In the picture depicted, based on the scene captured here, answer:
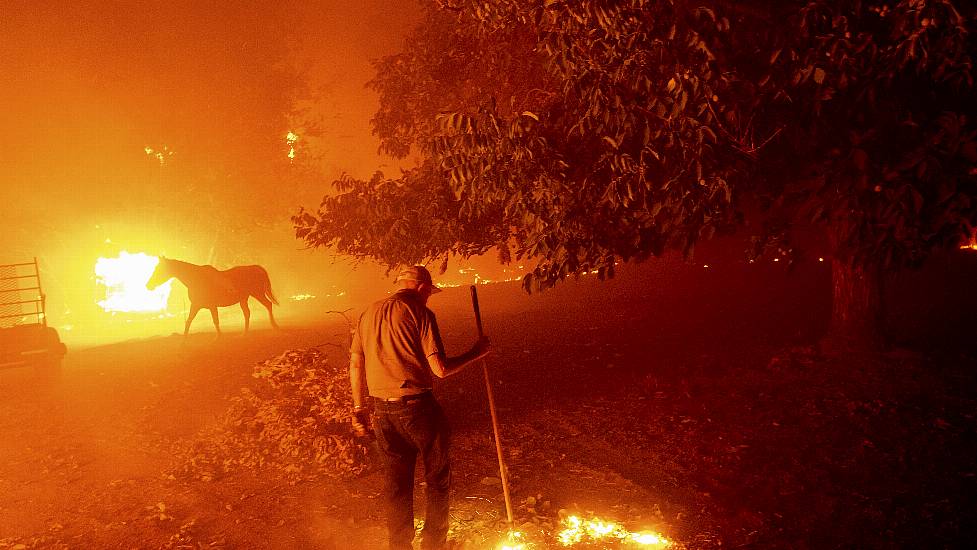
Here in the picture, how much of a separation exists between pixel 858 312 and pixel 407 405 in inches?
316

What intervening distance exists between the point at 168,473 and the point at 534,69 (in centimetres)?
810

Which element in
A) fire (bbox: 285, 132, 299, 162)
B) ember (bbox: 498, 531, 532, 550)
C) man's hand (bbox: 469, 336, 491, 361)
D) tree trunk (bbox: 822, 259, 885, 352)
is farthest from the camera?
fire (bbox: 285, 132, 299, 162)

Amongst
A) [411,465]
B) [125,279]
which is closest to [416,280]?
[411,465]

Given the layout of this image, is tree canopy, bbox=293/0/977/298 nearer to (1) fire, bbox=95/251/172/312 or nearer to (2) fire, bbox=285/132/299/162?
(2) fire, bbox=285/132/299/162

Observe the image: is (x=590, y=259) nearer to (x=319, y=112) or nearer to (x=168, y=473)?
(x=168, y=473)

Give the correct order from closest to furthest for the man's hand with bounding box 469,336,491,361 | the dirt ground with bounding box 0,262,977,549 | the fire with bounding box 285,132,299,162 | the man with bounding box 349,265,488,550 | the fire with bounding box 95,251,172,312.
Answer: the man with bounding box 349,265,488,550, the man's hand with bounding box 469,336,491,361, the dirt ground with bounding box 0,262,977,549, the fire with bounding box 95,251,172,312, the fire with bounding box 285,132,299,162

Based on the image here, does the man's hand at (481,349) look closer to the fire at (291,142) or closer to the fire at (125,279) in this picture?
the fire at (125,279)

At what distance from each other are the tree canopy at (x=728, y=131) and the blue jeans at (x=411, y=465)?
3077 mm

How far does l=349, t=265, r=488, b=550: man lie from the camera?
4.71 metres

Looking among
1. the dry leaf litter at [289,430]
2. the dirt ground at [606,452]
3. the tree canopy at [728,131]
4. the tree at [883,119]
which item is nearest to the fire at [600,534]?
the dirt ground at [606,452]

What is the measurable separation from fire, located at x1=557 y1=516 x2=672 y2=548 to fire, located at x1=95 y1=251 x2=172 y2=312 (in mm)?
24706

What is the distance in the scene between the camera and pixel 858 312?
965 cm

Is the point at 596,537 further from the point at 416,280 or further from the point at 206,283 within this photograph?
the point at 206,283

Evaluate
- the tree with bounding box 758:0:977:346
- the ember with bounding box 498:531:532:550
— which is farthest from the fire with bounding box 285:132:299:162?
the ember with bounding box 498:531:532:550
